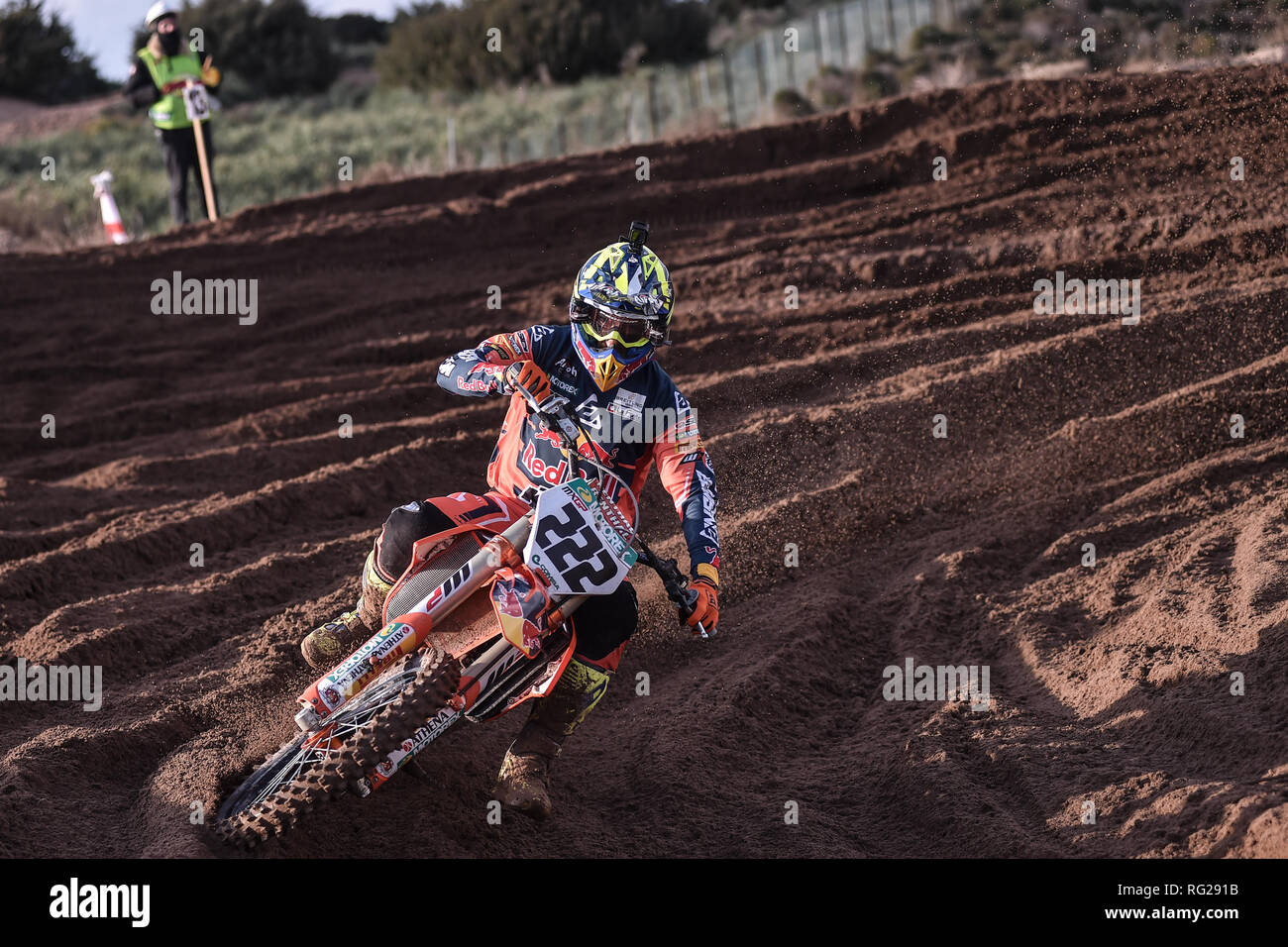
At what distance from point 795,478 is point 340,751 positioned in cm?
464

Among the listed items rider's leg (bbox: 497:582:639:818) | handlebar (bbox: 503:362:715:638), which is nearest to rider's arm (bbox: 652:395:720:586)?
handlebar (bbox: 503:362:715:638)

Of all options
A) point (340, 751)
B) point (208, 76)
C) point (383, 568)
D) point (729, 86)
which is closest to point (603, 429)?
point (383, 568)

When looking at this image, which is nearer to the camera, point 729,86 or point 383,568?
point 383,568

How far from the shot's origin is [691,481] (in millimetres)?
5277

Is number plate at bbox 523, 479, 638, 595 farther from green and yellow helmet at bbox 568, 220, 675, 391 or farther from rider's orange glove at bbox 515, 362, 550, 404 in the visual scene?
green and yellow helmet at bbox 568, 220, 675, 391

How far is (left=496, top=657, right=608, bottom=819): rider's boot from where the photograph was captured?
4.79m

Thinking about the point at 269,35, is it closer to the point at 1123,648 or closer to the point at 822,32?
the point at 822,32

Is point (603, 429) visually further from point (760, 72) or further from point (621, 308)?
point (760, 72)

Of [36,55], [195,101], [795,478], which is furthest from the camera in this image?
[36,55]

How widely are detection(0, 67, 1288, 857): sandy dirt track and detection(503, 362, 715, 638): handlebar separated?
3.33 ft

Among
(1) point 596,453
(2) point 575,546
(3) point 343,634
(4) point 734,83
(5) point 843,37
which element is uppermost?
(5) point 843,37

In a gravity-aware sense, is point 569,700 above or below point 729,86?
below

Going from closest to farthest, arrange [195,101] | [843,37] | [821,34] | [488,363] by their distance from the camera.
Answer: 1. [488,363]
2. [195,101]
3. [843,37]
4. [821,34]

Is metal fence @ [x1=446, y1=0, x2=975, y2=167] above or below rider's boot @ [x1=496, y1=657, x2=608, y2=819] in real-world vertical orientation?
above
